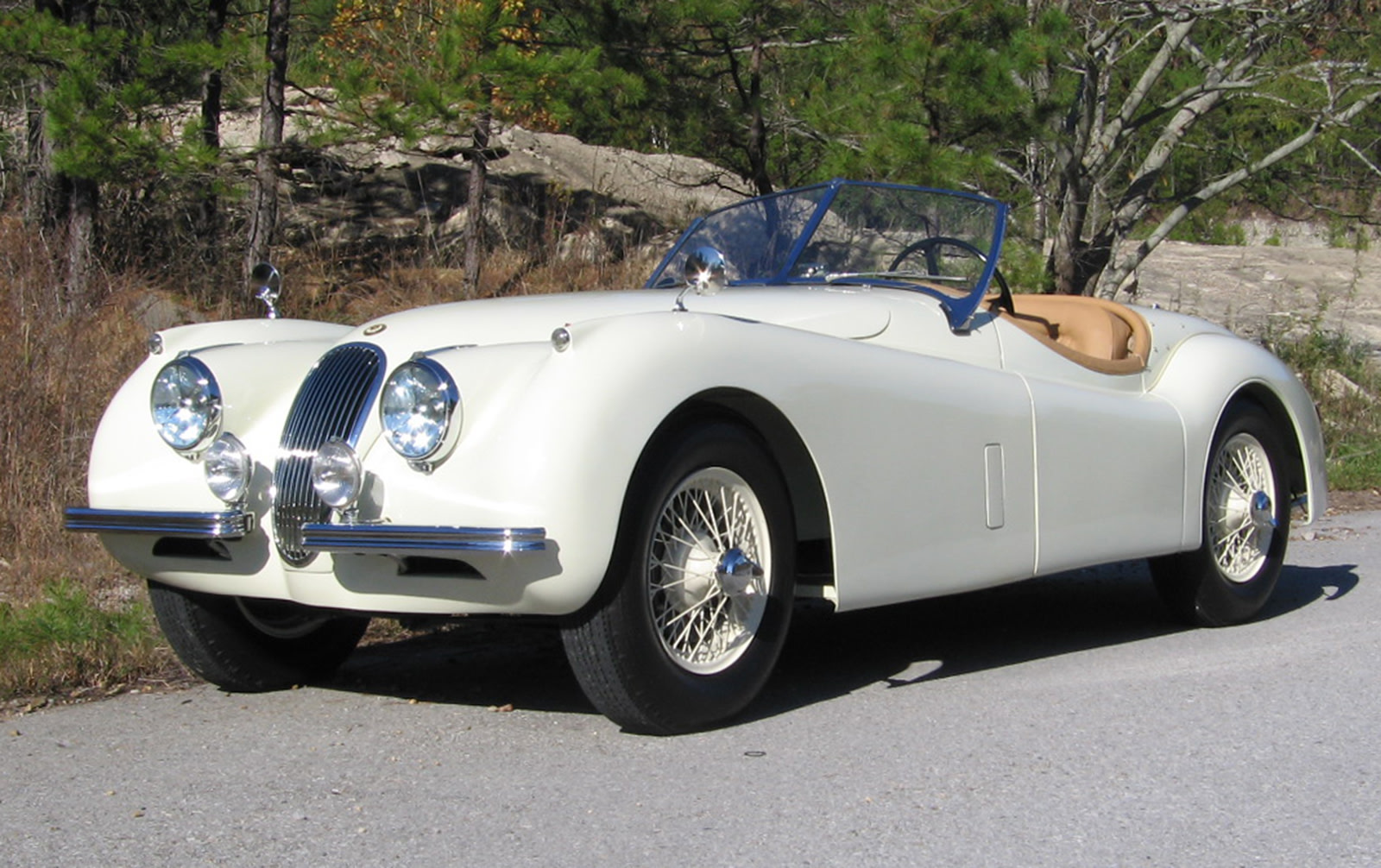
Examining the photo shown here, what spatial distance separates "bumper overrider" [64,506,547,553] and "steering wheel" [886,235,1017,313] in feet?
8.24

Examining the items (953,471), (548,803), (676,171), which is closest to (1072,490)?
(953,471)

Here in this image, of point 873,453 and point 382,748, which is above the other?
point 873,453

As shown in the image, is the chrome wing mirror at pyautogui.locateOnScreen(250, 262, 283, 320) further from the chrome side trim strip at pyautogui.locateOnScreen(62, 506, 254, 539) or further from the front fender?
the front fender

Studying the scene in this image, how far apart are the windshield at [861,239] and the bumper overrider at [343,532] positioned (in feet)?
6.85

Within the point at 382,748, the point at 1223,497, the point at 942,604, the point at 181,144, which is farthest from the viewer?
the point at 181,144

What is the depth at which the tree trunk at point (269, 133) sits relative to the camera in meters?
10.7

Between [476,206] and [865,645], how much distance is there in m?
6.91

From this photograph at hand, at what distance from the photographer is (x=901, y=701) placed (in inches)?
177

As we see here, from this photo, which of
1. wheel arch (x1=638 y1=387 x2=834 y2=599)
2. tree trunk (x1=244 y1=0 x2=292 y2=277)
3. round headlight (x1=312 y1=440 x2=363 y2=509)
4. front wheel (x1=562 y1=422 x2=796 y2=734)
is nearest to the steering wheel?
wheel arch (x1=638 y1=387 x2=834 y2=599)

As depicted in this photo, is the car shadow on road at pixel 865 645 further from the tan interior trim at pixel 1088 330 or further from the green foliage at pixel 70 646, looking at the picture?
the tan interior trim at pixel 1088 330

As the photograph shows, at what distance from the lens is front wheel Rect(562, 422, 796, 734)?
3879 mm

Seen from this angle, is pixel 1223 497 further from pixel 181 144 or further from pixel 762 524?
pixel 181 144

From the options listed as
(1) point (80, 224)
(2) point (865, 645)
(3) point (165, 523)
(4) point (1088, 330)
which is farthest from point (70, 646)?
(1) point (80, 224)

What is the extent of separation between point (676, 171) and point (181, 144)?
14.5 feet
